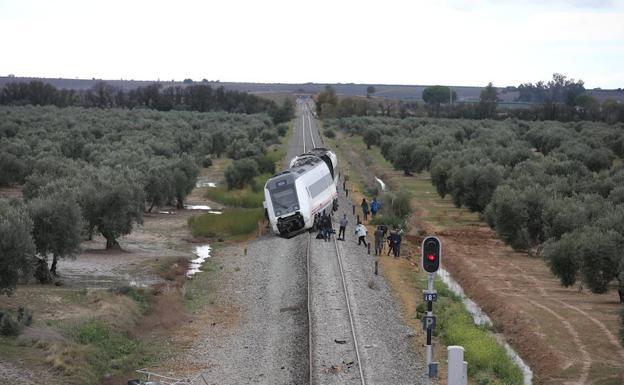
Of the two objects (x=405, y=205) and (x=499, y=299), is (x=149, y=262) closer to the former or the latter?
(x=499, y=299)

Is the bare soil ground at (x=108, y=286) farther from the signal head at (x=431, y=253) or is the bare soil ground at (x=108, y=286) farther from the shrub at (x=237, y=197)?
the signal head at (x=431, y=253)

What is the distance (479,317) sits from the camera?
3219 cm

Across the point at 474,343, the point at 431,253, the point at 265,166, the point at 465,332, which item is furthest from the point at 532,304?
the point at 265,166

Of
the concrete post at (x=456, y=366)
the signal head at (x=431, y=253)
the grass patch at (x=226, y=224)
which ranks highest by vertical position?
the signal head at (x=431, y=253)

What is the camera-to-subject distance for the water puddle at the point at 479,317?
25.4 metres

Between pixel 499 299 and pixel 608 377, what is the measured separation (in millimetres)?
10673

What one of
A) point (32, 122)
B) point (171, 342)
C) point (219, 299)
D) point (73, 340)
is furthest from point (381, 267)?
point (32, 122)

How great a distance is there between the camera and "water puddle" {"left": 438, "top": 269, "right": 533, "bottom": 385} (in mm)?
25362

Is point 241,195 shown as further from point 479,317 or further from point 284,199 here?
point 479,317

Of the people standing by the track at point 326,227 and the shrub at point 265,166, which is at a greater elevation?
the people standing by the track at point 326,227

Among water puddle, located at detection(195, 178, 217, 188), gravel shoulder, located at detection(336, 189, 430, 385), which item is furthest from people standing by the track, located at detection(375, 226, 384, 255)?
water puddle, located at detection(195, 178, 217, 188)

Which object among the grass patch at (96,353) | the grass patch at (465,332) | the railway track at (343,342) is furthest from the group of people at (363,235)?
the grass patch at (96,353)

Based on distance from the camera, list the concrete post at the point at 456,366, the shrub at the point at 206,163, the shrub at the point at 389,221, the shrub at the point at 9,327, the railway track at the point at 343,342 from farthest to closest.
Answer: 1. the shrub at the point at 206,163
2. the shrub at the point at 389,221
3. the shrub at the point at 9,327
4. the railway track at the point at 343,342
5. the concrete post at the point at 456,366

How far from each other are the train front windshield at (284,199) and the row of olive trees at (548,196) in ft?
35.3
